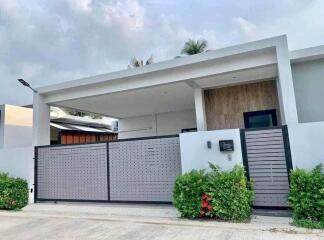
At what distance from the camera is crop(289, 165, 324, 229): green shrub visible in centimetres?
580

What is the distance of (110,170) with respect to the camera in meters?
9.30

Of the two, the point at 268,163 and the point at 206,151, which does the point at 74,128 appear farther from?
the point at 268,163

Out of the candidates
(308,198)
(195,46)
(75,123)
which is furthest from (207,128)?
(195,46)

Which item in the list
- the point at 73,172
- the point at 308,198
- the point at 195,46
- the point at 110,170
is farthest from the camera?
the point at 195,46

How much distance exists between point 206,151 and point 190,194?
1.32 metres

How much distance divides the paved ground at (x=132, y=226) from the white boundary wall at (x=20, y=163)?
186 centimetres

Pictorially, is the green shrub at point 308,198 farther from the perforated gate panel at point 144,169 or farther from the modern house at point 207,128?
the perforated gate panel at point 144,169

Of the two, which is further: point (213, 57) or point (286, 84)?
point (213, 57)

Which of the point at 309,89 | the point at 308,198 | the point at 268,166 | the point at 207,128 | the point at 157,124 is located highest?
the point at 157,124

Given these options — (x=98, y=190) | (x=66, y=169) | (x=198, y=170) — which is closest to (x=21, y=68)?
(x=66, y=169)

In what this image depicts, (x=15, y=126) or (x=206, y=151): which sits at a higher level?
(x=15, y=126)

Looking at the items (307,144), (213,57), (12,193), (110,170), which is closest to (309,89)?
(307,144)

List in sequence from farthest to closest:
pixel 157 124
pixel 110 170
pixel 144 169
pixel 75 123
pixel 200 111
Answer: pixel 75 123, pixel 157 124, pixel 200 111, pixel 110 170, pixel 144 169

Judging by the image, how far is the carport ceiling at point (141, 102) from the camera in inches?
446
